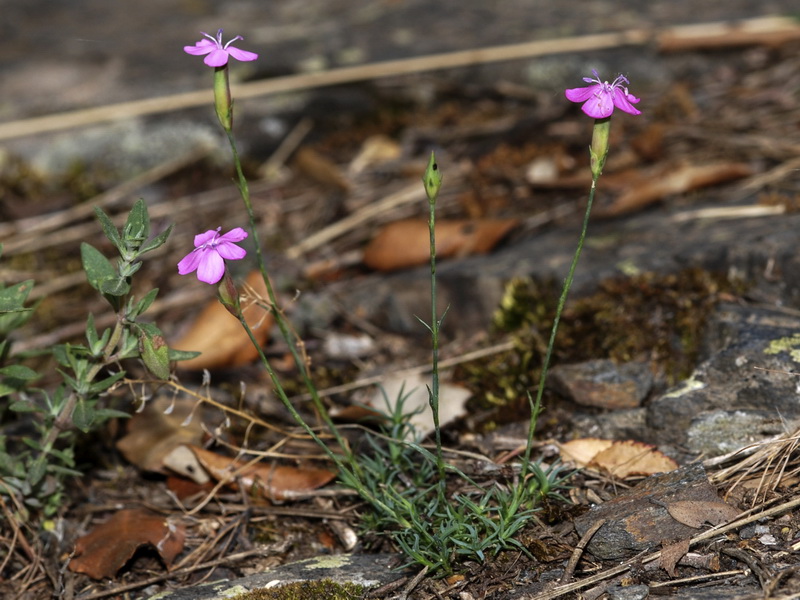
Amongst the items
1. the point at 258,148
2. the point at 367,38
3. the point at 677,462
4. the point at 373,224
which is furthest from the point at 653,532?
the point at 367,38

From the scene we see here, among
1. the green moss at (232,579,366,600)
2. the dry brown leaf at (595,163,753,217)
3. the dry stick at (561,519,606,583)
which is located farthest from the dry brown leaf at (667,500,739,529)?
the dry brown leaf at (595,163,753,217)

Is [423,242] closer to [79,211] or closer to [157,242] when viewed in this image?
[157,242]

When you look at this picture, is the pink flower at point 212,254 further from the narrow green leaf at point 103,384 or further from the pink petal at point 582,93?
the pink petal at point 582,93

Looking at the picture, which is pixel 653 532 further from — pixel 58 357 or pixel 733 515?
pixel 58 357

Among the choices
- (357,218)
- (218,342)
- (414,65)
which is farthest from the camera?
(414,65)

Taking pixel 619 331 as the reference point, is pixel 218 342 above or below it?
below

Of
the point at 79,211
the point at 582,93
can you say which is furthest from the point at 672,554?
the point at 79,211
